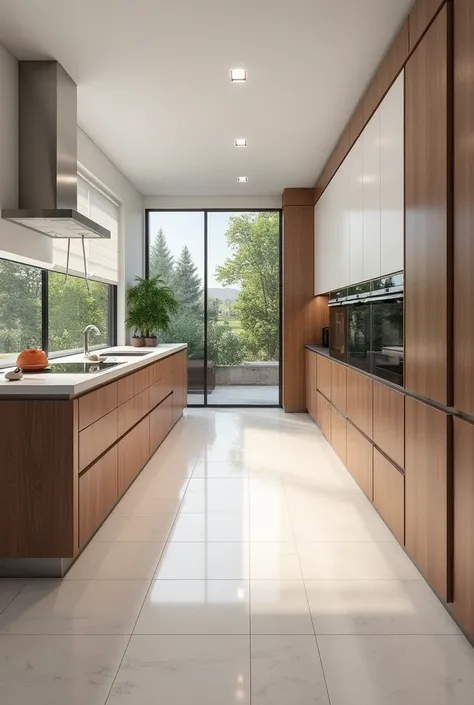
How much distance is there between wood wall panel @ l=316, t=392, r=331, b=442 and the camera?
553 cm

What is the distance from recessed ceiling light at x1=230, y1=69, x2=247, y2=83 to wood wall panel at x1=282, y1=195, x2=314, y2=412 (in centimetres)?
336

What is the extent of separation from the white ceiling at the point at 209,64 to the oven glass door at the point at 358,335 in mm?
1589

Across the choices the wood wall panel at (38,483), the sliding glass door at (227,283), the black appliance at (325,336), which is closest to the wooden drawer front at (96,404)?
the wood wall panel at (38,483)

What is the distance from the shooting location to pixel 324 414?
229 inches

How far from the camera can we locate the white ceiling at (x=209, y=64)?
312 centimetres

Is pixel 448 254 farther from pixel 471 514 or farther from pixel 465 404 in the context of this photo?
pixel 471 514

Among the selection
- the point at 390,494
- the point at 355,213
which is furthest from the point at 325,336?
the point at 390,494

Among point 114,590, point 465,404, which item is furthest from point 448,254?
point 114,590

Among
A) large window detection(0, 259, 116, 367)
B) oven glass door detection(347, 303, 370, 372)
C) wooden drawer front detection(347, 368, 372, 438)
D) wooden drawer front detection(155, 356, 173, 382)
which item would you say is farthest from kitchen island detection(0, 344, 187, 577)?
wooden drawer front detection(155, 356, 173, 382)

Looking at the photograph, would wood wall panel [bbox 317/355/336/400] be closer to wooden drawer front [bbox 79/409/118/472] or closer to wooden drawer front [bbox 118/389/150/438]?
wooden drawer front [bbox 118/389/150/438]

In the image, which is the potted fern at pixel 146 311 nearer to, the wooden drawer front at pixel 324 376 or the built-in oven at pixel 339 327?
the wooden drawer front at pixel 324 376

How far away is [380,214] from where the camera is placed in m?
3.57

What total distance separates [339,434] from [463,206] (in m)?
2.99

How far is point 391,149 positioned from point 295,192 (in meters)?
4.07
